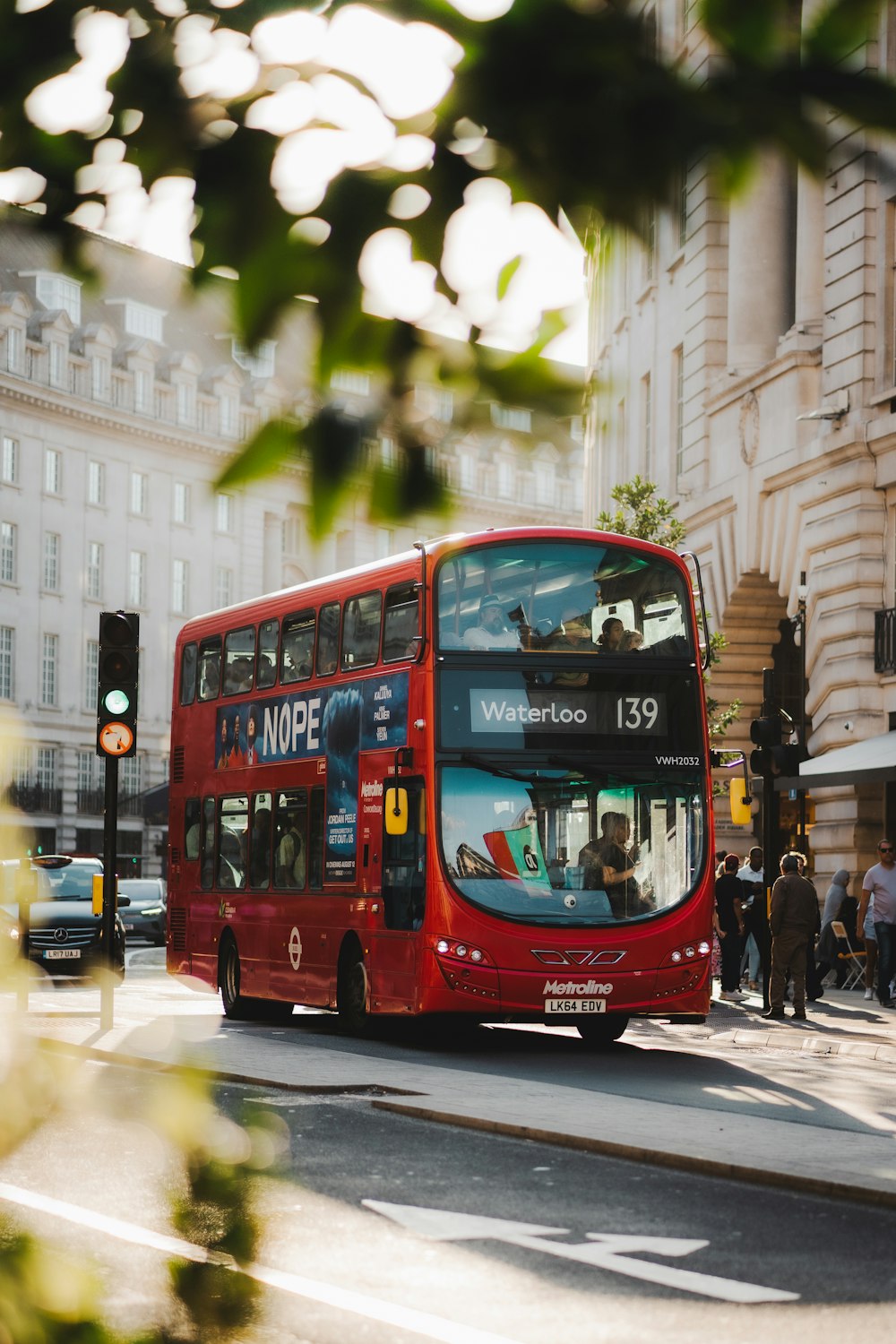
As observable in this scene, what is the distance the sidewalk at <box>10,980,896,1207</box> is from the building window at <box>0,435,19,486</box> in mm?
49956

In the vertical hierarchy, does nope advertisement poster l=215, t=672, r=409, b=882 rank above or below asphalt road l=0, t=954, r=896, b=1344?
above

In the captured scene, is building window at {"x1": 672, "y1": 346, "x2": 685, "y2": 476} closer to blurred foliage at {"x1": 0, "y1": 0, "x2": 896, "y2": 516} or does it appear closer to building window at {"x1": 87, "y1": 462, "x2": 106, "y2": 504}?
blurred foliage at {"x1": 0, "y1": 0, "x2": 896, "y2": 516}

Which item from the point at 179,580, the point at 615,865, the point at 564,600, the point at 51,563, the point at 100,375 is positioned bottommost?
the point at 615,865

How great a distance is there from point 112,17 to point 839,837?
27.7 m

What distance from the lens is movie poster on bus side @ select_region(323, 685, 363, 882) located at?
18078 mm

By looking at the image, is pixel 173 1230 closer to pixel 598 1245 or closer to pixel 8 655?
pixel 598 1245

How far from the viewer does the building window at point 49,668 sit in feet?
236

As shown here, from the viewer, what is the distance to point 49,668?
7231 centimetres

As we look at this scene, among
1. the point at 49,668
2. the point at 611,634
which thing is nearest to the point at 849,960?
the point at 611,634

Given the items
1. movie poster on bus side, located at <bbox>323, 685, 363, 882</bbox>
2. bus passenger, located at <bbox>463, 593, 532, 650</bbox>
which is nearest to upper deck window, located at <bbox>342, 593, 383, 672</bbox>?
movie poster on bus side, located at <bbox>323, 685, 363, 882</bbox>

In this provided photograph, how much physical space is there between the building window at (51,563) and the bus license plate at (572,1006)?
56682mm

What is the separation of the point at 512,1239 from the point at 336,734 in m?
10.7

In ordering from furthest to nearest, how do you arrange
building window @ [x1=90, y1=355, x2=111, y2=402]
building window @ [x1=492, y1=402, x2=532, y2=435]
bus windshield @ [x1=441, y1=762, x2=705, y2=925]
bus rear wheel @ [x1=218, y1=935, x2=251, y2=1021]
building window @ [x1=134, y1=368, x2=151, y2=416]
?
building window @ [x1=90, y1=355, x2=111, y2=402] < building window @ [x1=134, y1=368, x2=151, y2=416] < bus rear wheel @ [x1=218, y1=935, x2=251, y2=1021] < bus windshield @ [x1=441, y1=762, x2=705, y2=925] < building window @ [x1=492, y1=402, x2=532, y2=435]

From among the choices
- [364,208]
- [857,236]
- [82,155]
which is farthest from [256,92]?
[857,236]
